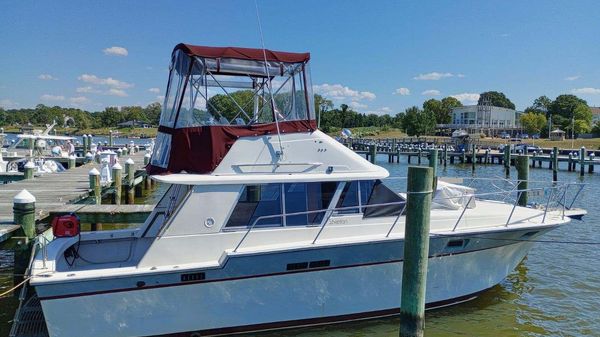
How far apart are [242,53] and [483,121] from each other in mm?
112328

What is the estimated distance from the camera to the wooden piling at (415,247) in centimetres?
608

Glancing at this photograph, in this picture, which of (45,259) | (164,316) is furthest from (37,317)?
(164,316)

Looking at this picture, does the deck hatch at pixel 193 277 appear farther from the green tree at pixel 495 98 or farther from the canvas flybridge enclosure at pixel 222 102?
the green tree at pixel 495 98

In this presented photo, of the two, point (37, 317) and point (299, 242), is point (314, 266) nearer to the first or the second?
point (299, 242)

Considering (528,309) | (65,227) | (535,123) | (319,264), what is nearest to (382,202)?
(319,264)

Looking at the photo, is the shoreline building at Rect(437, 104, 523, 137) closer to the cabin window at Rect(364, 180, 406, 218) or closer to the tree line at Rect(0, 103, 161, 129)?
the tree line at Rect(0, 103, 161, 129)

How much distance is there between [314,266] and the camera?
709 centimetres

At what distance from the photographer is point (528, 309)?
9.02 metres

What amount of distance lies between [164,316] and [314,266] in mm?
2228

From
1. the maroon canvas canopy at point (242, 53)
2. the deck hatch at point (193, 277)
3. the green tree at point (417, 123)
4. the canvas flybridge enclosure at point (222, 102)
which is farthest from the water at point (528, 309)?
the green tree at point (417, 123)

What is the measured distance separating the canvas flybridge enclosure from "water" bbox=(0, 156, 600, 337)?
119 inches

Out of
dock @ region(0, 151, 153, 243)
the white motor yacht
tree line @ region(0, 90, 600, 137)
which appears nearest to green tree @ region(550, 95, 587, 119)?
tree line @ region(0, 90, 600, 137)

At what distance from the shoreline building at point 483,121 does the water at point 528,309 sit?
100147 mm

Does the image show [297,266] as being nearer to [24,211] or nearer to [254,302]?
[254,302]
